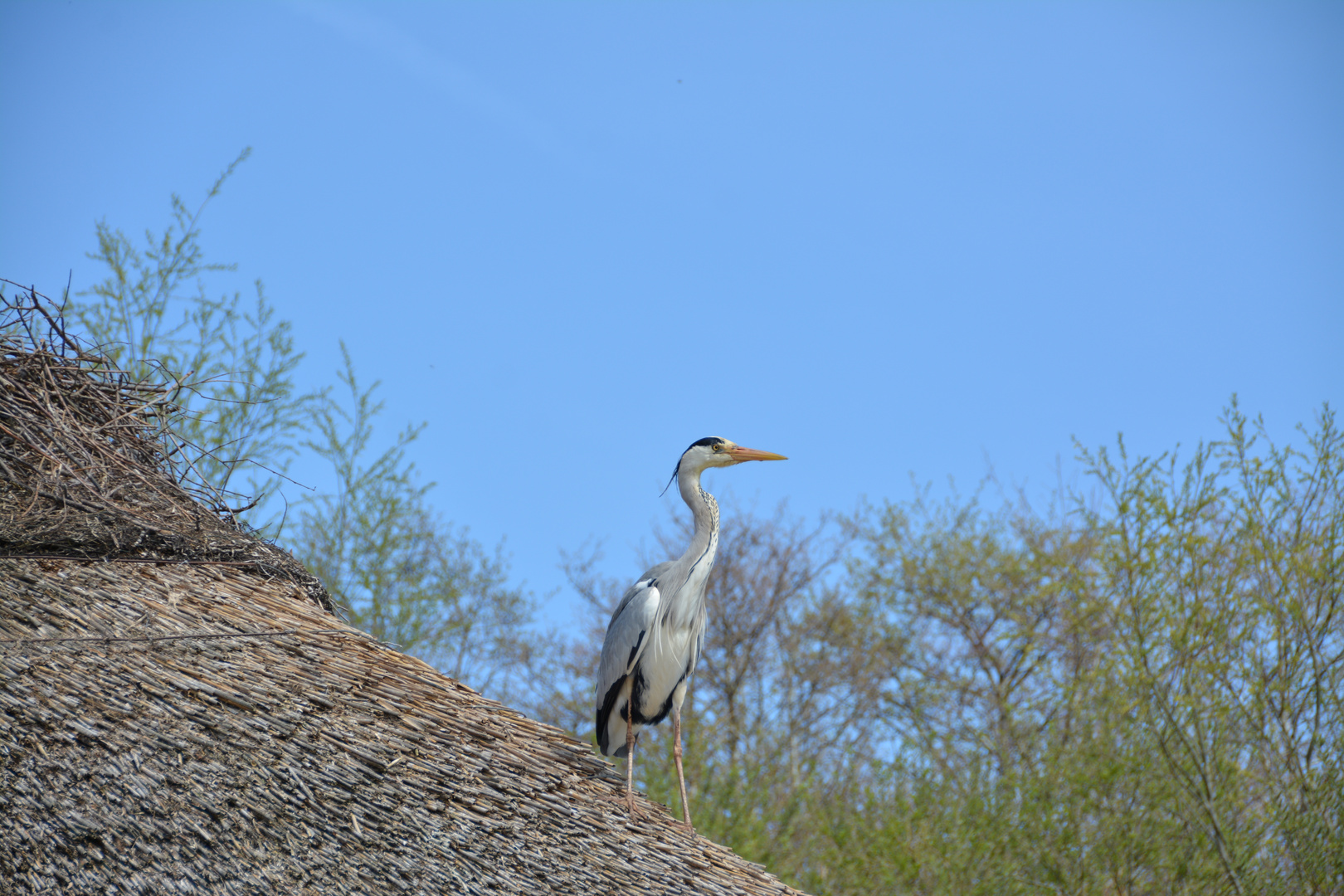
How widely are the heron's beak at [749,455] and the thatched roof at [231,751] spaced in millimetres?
1962

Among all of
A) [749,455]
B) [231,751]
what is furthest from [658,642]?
[231,751]

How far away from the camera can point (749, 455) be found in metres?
6.53

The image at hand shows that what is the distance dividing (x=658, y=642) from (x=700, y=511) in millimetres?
799

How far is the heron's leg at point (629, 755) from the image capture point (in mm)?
5446

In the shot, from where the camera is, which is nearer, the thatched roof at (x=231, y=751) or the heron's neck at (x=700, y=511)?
the thatched roof at (x=231, y=751)

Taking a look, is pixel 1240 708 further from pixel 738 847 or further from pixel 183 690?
pixel 183 690

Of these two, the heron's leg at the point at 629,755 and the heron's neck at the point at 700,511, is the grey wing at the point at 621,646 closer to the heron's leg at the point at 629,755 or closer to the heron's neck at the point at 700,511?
the heron's leg at the point at 629,755

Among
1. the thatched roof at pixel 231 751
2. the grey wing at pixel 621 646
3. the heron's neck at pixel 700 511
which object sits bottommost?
the thatched roof at pixel 231 751

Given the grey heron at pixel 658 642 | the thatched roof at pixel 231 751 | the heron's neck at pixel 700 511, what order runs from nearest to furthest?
the thatched roof at pixel 231 751
the grey heron at pixel 658 642
the heron's neck at pixel 700 511

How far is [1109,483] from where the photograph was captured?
960 cm

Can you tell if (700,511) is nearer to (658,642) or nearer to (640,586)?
(640,586)

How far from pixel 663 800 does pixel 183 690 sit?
27.9ft

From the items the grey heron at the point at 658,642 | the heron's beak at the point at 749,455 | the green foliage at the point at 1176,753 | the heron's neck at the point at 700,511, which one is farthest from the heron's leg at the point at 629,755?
the green foliage at the point at 1176,753

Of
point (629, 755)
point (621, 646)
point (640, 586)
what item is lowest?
point (629, 755)
